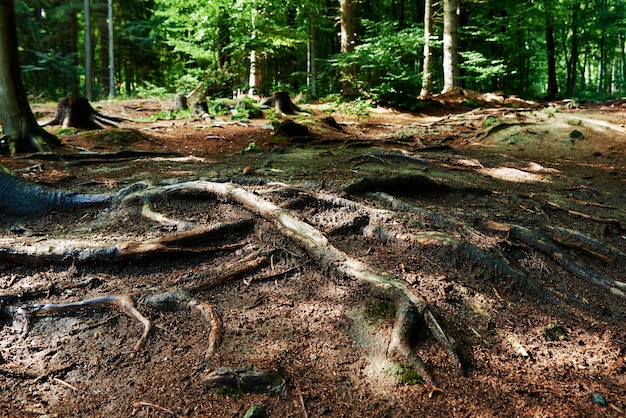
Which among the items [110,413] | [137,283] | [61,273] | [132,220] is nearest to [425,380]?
[110,413]

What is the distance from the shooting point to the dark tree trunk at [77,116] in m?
10.5

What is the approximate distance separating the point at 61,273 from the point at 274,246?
169 cm

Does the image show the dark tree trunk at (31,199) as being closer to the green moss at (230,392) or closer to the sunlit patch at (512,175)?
the green moss at (230,392)

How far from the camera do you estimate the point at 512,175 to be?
22.4 ft

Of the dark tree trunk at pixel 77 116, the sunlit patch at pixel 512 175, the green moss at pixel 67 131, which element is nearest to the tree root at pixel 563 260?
the sunlit patch at pixel 512 175

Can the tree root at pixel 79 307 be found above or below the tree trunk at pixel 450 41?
below

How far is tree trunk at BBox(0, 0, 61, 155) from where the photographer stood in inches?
295

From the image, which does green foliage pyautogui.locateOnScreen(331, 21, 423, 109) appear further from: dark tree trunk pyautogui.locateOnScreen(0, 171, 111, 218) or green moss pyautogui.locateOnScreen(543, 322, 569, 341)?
green moss pyautogui.locateOnScreen(543, 322, 569, 341)

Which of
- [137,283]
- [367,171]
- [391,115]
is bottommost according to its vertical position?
[137,283]

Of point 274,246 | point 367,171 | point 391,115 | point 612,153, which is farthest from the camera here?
point 391,115

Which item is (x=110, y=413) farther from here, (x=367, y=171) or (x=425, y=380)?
(x=367, y=171)

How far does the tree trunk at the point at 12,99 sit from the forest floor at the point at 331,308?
98.6 inches

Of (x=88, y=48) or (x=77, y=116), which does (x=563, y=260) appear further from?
(x=88, y=48)

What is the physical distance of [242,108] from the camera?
1368cm
